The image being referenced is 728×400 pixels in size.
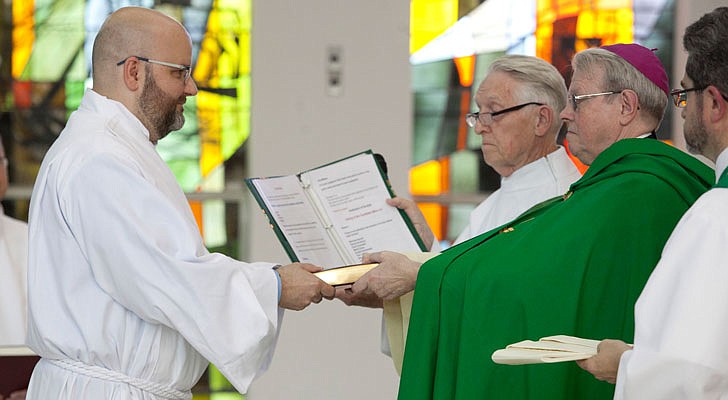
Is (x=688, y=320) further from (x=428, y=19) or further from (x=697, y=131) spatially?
(x=428, y=19)

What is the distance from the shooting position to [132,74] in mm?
3854

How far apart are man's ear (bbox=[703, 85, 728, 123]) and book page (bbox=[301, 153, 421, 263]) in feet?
5.69

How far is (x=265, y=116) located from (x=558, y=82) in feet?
10.2

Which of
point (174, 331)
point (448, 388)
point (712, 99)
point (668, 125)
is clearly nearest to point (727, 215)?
point (712, 99)

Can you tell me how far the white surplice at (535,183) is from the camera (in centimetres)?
467

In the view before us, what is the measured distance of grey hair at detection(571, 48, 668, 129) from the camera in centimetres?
379

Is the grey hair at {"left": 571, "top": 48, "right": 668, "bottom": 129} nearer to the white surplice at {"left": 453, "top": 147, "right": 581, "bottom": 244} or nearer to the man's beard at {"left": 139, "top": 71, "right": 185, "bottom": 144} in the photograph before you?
the white surplice at {"left": 453, "top": 147, "right": 581, "bottom": 244}

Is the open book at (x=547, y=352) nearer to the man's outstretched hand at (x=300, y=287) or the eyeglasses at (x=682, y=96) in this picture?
the eyeglasses at (x=682, y=96)

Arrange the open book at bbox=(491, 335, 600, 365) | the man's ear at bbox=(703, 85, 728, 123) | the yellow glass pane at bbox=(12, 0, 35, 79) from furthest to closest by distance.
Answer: the yellow glass pane at bbox=(12, 0, 35, 79)
the man's ear at bbox=(703, 85, 728, 123)
the open book at bbox=(491, 335, 600, 365)

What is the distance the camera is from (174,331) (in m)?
3.60

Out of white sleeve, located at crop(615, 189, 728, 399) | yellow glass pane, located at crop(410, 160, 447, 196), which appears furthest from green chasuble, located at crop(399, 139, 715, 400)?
yellow glass pane, located at crop(410, 160, 447, 196)

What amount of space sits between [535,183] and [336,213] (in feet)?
3.03

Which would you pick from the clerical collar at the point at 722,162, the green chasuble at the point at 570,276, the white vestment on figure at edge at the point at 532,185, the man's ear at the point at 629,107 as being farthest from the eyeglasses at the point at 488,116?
the clerical collar at the point at 722,162

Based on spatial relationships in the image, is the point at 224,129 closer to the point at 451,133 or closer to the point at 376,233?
the point at 451,133
